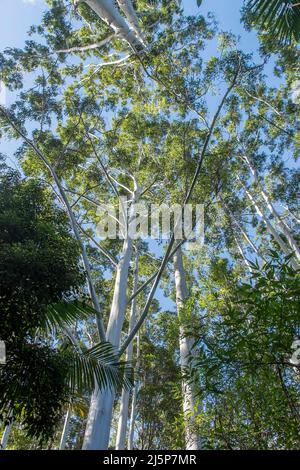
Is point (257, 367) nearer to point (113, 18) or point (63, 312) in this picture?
point (63, 312)

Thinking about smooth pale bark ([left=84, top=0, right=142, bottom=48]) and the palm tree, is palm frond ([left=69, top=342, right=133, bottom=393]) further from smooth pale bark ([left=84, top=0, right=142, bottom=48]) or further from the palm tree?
smooth pale bark ([left=84, top=0, right=142, bottom=48])

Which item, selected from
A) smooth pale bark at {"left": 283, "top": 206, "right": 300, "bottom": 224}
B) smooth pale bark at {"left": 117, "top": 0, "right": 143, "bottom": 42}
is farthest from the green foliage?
smooth pale bark at {"left": 283, "top": 206, "right": 300, "bottom": 224}

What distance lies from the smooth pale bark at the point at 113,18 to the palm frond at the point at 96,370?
842 centimetres

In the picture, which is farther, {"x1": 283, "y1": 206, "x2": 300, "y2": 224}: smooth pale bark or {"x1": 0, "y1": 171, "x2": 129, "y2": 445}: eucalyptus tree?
{"x1": 283, "y1": 206, "x2": 300, "y2": 224}: smooth pale bark

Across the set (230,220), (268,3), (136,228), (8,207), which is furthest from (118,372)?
(230,220)

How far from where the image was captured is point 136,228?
11.4m

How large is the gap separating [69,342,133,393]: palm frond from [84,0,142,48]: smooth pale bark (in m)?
8.42

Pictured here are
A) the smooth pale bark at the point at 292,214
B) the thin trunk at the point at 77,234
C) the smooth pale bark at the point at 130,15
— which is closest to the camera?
the thin trunk at the point at 77,234

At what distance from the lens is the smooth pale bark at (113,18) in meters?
9.70

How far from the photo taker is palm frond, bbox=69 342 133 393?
446 cm

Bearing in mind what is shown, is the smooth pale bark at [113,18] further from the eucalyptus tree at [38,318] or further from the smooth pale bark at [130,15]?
the eucalyptus tree at [38,318]

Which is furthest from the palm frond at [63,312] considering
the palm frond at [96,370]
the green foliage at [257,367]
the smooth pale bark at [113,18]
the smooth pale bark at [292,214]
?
the smooth pale bark at [292,214]

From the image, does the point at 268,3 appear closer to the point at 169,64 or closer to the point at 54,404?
the point at 54,404

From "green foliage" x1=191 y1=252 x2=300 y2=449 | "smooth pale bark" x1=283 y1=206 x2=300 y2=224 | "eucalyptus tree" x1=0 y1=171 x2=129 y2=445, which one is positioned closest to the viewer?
"green foliage" x1=191 y1=252 x2=300 y2=449
